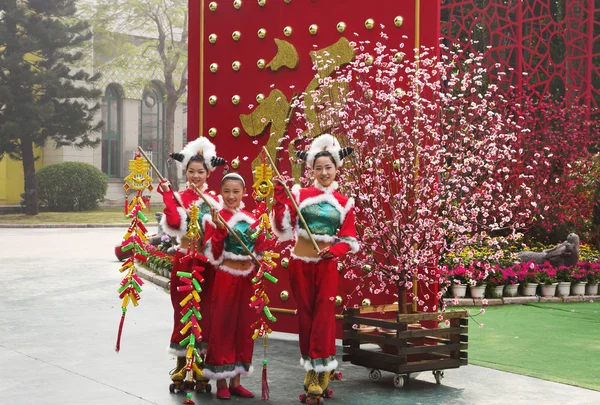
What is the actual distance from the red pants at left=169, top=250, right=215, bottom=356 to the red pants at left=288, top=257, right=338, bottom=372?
2.00 ft

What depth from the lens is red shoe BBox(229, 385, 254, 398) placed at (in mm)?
5895

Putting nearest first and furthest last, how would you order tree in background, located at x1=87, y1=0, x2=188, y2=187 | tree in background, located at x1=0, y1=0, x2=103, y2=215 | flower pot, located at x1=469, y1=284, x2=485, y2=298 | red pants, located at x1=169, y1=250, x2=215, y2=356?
red pants, located at x1=169, y1=250, x2=215, y2=356 → flower pot, located at x1=469, y1=284, x2=485, y2=298 → tree in background, located at x1=0, y1=0, x2=103, y2=215 → tree in background, located at x1=87, y1=0, x2=188, y2=187

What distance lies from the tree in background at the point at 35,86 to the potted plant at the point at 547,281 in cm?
2198

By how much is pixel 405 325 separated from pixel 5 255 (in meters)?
12.4

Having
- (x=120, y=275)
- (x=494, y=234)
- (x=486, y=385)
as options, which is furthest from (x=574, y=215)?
(x=486, y=385)

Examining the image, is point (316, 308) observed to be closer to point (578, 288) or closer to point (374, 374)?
point (374, 374)

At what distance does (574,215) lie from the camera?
45.8 feet

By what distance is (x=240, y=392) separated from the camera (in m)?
5.92

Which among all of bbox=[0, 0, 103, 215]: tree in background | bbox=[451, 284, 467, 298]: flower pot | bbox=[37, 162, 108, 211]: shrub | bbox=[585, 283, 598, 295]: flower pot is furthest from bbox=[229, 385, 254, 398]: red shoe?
bbox=[37, 162, 108, 211]: shrub

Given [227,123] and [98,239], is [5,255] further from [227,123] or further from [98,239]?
[227,123]

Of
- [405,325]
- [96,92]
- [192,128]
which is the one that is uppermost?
[96,92]

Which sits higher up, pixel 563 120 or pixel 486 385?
pixel 563 120

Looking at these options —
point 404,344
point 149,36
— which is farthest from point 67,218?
point 404,344

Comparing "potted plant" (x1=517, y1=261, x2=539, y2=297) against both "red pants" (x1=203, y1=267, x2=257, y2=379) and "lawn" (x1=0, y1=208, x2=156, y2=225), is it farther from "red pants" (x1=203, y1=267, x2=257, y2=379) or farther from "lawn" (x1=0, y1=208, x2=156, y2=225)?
"lawn" (x1=0, y1=208, x2=156, y2=225)
